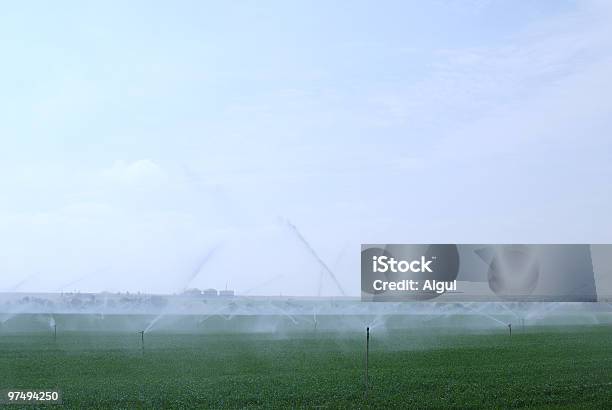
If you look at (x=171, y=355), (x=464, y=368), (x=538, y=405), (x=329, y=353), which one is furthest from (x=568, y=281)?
(x=538, y=405)

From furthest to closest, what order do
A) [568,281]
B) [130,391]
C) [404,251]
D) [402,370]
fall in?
1. [568,281]
2. [404,251]
3. [402,370]
4. [130,391]

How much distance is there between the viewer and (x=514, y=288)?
72.2 metres

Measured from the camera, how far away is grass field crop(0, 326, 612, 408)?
82.3 feet

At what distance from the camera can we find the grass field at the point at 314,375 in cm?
2509

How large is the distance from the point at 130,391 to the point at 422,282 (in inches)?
1553

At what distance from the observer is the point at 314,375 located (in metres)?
33.1

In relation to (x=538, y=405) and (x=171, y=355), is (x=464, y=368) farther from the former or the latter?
(x=171, y=355)
